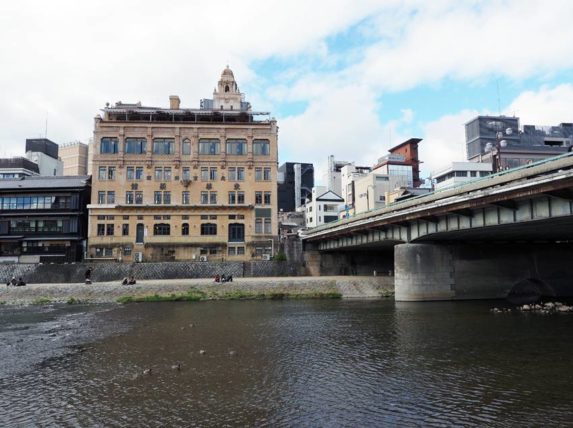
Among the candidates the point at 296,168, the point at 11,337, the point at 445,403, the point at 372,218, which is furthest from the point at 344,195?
the point at 445,403

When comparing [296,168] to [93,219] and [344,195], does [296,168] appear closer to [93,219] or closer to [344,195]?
[344,195]

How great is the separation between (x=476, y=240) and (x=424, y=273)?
25.9 feet

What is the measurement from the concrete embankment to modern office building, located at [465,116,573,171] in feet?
233

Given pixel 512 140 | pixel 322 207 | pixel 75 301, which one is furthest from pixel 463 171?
pixel 75 301

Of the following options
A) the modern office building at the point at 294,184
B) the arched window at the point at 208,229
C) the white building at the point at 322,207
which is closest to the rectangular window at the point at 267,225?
the arched window at the point at 208,229

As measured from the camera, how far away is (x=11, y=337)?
31.1 meters

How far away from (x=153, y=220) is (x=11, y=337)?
54.1 m

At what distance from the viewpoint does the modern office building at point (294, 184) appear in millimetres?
163000

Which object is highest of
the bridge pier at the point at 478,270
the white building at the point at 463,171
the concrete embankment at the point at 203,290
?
the white building at the point at 463,171

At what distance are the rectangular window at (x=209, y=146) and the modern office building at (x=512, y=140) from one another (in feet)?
224

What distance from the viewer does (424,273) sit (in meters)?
48.5

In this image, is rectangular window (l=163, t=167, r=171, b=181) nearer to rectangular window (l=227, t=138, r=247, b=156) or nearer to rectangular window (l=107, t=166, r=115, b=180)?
rectangular window (l=107, t=166, r=115, b=180)

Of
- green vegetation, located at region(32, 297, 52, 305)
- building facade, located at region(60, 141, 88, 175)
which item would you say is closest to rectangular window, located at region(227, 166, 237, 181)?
green vegetation, located at region(32, 297, 52, 305)

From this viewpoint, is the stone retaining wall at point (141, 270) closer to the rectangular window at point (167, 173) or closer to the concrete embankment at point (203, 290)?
the concrete embankment at point (203, 290)
